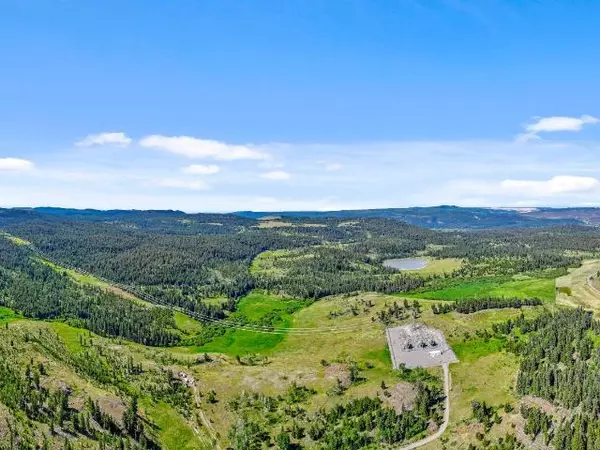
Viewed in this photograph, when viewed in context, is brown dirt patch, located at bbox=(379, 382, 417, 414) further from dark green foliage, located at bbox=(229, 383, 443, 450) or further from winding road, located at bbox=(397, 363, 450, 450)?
winding road, located at bbox=(397, 363, 450, 450)

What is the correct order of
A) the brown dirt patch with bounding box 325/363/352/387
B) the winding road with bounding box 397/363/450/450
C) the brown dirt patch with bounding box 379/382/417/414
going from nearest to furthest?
the winding road with bounding box 397/363/450/450, the brown dirt patch with bounding box 379/382/417/414, the brown dirt patch with bounding box 325/363/352/387

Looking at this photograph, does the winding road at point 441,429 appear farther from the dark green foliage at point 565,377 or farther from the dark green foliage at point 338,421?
the dark green foliage at point 565,377

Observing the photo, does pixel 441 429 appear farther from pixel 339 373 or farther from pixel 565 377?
pixel 339 373

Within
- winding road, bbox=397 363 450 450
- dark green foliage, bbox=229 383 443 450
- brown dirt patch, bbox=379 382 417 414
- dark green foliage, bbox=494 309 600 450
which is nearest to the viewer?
dark green foliage, bbox=494 309 600 450

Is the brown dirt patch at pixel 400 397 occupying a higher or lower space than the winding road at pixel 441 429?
higher

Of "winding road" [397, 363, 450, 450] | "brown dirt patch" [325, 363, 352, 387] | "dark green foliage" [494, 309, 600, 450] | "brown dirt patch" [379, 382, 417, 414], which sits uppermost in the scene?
"dark green foliage" [494, 309, 600, 450]

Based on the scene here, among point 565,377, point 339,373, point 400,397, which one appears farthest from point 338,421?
point 565,377

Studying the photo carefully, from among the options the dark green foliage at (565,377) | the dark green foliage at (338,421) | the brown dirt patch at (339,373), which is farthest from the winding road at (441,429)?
the brown dirt patch at (339,373)

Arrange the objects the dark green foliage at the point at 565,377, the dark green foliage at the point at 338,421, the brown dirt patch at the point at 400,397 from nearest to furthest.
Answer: the dark green foliage at the point at 565,377 → the dark green foliage at the point at 338,421 → the brown dirt patch at the point at 400,397

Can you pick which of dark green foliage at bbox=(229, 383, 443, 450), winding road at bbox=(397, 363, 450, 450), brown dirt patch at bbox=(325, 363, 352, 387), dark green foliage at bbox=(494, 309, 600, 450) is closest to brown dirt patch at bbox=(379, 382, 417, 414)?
dark green foliage at bbox=(229, 383, 443, 450)

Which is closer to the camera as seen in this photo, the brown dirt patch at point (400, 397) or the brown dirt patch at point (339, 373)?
the brown dirt patch at point (400, 397)

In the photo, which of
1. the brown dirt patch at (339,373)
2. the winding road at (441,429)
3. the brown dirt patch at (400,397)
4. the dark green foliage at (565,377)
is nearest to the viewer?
the dark green foliage at (565,377)

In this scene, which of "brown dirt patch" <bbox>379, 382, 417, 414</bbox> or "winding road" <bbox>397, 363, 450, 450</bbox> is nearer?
"winding road" <bbox>397, 363, 450, 450</bbox>
